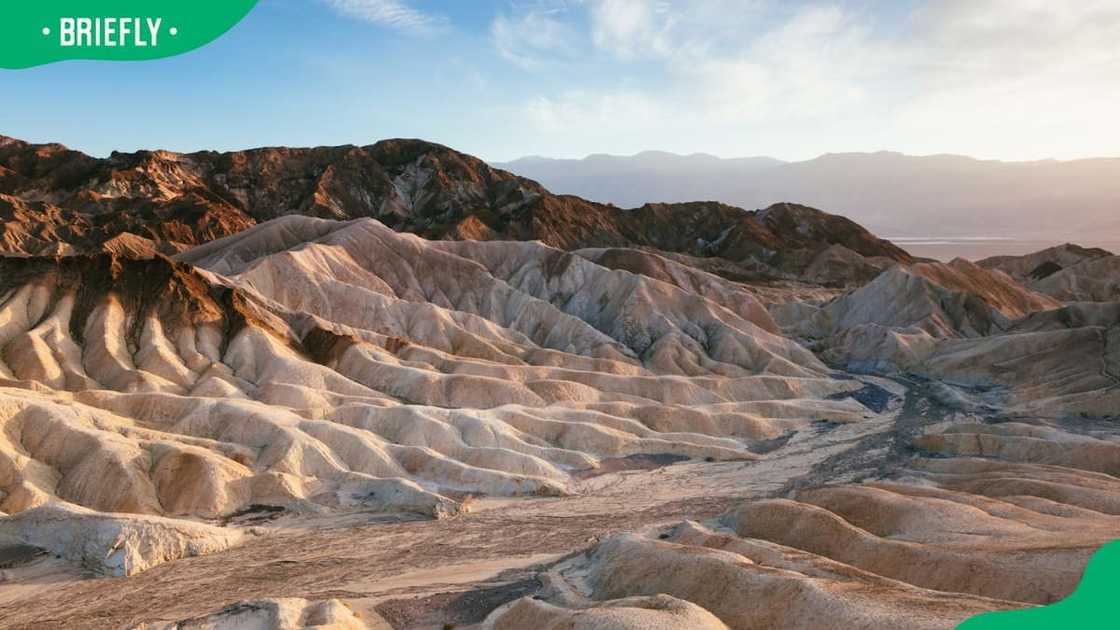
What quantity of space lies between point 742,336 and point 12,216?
85549 mm

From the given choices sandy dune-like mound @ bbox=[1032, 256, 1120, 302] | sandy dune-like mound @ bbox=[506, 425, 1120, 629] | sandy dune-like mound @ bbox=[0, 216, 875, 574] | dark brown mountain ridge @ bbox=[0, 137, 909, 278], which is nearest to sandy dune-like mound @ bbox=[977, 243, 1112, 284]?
sandy dune-like mound @ bbox=[1032, 256, 1120, 302]

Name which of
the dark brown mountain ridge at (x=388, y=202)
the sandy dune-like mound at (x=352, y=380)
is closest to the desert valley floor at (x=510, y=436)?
the sandy dune-like mound at (x=352, y=380)

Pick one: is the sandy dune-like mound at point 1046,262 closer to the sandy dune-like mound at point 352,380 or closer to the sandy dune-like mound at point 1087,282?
the sandy dune-like mound at point 1087,282

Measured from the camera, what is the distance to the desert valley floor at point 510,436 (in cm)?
2761

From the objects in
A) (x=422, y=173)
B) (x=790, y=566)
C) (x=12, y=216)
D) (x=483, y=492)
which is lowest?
(x=483, y=492)

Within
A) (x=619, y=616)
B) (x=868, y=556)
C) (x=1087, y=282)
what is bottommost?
(x=868, y=556)

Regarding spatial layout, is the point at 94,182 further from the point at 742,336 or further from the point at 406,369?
the point at 742,336

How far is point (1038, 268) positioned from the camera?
146 meters

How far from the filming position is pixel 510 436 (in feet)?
174

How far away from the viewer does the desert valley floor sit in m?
27.6

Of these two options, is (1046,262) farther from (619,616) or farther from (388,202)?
(619,616)

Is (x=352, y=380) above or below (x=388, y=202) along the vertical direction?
below

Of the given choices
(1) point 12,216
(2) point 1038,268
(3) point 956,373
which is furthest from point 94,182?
(2) point 1038,268

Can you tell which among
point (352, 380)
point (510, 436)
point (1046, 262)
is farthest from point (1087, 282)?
point (352, 380)
